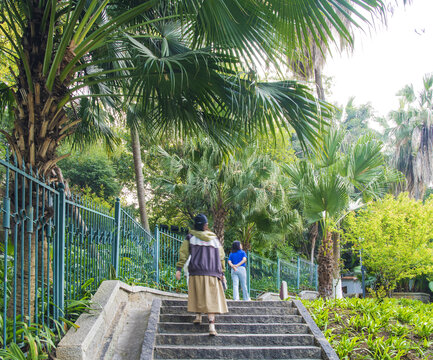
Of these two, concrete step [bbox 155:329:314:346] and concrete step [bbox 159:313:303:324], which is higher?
concrete step [bbox 159:313:303:324]

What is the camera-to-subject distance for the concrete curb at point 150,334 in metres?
5.33

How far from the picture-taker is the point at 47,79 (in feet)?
15.8

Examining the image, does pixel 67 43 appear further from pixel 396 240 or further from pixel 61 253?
pixel 396 240

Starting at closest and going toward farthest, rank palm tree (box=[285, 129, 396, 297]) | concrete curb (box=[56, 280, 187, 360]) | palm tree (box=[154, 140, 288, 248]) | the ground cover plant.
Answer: concrete curb (box=[56, 280, 187, 360])
the ground cover plant
palm tree (box=[285, 129, 396, 297])
palm tree (box=[154, 140, 288, 248])

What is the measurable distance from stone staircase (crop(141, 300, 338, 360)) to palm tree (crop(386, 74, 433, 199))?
20439 millimetres

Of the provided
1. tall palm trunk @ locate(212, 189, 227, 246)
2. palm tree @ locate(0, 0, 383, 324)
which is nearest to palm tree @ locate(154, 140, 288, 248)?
tall palm trunk @ locate(212, 189, 227, 246)

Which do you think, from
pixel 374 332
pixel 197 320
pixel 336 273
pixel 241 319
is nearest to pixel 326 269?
pixel 336 273

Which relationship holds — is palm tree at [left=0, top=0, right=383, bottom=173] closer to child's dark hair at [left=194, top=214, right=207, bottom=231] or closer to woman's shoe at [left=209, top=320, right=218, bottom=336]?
child's dark hair at [left=194, top=214, right=207, bottom=231]

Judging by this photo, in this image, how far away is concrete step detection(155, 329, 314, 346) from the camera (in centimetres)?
606

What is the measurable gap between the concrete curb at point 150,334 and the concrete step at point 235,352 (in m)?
0.16

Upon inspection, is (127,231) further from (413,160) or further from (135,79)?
(413,160)

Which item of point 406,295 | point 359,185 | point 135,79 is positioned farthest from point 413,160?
point 135,79

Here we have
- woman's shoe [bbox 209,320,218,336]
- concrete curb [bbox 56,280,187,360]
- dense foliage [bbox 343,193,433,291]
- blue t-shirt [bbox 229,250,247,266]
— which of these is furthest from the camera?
dense foliage [bbox 343,193,433,291]

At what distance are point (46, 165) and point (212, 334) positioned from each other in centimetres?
325
